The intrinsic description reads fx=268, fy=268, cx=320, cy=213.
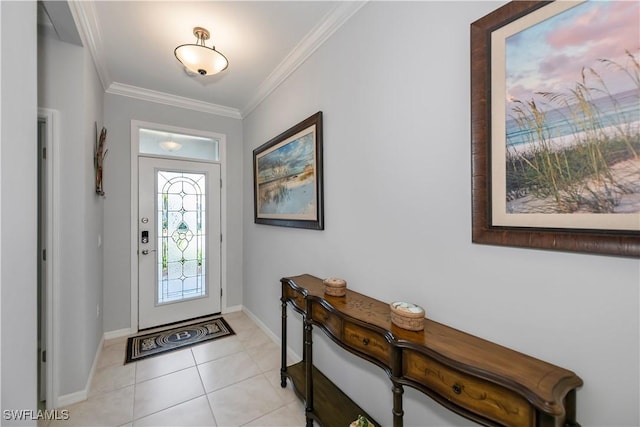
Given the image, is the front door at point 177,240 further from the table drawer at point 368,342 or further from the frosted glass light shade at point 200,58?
the table drawer at point 368,342

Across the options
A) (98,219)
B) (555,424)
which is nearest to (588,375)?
(555,424)

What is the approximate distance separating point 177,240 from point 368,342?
111 inches

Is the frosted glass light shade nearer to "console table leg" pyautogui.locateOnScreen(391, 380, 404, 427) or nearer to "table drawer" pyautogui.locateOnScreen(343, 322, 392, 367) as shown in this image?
"table drawer" pyautogui.locateOnScreen(343, 322, 392, 367)

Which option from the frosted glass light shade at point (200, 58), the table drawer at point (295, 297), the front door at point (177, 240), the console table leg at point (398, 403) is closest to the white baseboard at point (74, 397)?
the front door at point (177, 240)

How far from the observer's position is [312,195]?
2.13 metres

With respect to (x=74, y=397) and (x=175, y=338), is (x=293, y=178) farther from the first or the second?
(x=74, y=397)

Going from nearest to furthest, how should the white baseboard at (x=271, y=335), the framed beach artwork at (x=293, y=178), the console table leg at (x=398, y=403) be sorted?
1. the console table leg at (x=398, y=403)
2. the framed beach artwork at (x=293, y=178)
3. the white baseboard at (x=271, y=335)

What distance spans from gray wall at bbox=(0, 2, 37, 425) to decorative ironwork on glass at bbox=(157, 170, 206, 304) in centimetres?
218

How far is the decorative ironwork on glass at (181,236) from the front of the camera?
10.5 feet

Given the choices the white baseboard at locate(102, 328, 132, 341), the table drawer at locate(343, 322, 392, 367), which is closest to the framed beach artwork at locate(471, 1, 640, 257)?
the table drawer at locate(343, 322, 392, 367)

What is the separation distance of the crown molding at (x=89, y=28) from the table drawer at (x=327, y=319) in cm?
238

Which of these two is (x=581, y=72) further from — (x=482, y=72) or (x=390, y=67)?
(x=390, y=67)

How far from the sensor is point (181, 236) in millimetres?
3307

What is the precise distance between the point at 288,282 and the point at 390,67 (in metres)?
1.58
